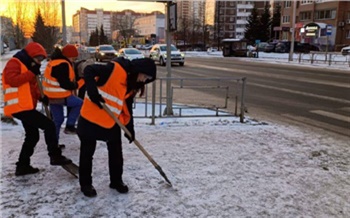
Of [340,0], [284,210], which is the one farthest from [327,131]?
[340,0]

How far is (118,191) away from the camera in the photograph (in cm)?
395

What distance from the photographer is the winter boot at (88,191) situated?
3797 millimetres

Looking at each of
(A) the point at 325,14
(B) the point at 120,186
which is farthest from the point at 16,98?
(A) the point at 325,14

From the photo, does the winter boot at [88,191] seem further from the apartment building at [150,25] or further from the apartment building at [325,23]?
the apartment building at [150,25]

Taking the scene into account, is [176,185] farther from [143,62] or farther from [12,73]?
[12,73]

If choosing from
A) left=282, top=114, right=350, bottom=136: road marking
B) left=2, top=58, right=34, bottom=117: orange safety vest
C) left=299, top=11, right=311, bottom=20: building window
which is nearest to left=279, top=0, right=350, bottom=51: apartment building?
left=299, top=11, right=311, bottom=20: building window

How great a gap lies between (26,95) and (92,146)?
109 cm

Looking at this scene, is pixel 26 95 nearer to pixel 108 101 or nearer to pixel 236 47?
pixel 108 101

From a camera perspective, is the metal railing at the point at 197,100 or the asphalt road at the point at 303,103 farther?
the asphalt road at the point at 303,103

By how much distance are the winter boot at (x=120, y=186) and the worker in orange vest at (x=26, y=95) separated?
0.86m

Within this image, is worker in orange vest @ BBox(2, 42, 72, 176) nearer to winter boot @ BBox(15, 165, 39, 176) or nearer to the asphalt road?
winter boot @ BBox(15, 165, 39, 176)

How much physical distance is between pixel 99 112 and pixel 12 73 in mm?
1191

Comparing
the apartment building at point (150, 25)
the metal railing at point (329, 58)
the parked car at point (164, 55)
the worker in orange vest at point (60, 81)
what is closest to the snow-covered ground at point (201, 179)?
the worker in orange vest at point (60, 81)

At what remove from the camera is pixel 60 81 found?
475 cm
